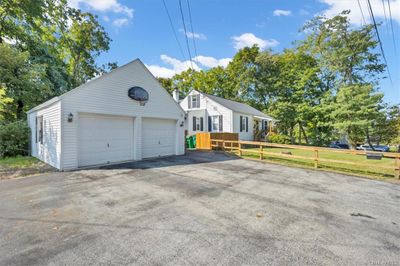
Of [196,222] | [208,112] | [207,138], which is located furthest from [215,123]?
[196,222]

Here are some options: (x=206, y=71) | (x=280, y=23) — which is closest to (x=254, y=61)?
(x=206, y=71)

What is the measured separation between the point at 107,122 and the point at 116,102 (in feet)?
3.38

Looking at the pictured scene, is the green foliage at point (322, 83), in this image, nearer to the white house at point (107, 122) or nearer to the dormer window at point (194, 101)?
the dormer window at point (194, 101)

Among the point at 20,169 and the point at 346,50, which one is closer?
the point at 20,169

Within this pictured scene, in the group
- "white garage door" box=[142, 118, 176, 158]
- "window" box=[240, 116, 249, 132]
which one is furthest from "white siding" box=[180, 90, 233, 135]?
"white garage door" box=[142, 118, 176, 158]

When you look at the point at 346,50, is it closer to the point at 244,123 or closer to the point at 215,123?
the point at 244,123

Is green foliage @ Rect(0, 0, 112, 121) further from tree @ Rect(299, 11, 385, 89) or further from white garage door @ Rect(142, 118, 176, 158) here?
tree @ Rect(299, 11, 385, 89)

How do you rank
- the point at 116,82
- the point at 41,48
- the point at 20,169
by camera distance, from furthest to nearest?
1. the point at 41,48
2. the point at 116,82
3. the point at 20,169

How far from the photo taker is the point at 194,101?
67.4 ft

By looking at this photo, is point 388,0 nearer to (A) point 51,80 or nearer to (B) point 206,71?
(A) point 51,80

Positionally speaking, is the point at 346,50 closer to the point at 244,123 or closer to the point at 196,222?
the point at 244,123

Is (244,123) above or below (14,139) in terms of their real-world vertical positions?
above

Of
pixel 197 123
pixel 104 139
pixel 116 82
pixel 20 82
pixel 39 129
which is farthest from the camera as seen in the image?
pixel 197 123

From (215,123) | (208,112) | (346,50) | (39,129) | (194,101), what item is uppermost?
(346,50)
